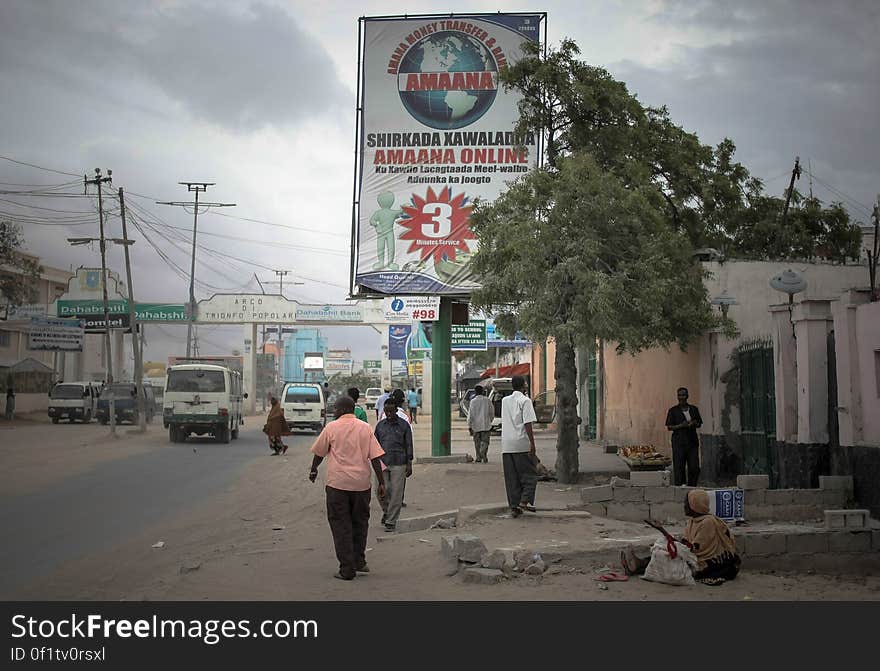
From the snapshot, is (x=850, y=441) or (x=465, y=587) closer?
(x=465, y=587)

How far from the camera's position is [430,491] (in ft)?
51.0

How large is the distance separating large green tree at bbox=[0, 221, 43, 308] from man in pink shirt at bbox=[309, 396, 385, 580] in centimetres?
3340

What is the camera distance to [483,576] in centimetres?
740

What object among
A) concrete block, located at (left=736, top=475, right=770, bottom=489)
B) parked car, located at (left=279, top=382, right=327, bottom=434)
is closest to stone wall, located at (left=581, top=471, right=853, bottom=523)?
concrete block, located at (left=736, top=475, right=770, bottom=489)

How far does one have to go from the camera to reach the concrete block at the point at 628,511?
10492 millimetres

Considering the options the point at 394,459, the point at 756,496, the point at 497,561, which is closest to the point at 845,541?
the point at 756,496

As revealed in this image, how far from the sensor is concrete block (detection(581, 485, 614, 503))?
10523mm

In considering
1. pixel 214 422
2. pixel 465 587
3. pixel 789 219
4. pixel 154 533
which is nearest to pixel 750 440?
pixel 465 587

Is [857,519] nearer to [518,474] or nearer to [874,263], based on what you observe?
[518,474]

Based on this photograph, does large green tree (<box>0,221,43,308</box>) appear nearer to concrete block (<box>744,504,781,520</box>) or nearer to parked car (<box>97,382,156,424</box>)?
parked car (<box>97,382,156,424</box>)

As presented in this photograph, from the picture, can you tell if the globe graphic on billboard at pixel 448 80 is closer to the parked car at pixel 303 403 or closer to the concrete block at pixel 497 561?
the concrete block at pixel 497 561

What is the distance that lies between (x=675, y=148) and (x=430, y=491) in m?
8.32

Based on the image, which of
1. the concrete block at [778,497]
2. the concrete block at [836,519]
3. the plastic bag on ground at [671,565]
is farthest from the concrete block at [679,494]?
the plastic bag on ground at [671,565]
